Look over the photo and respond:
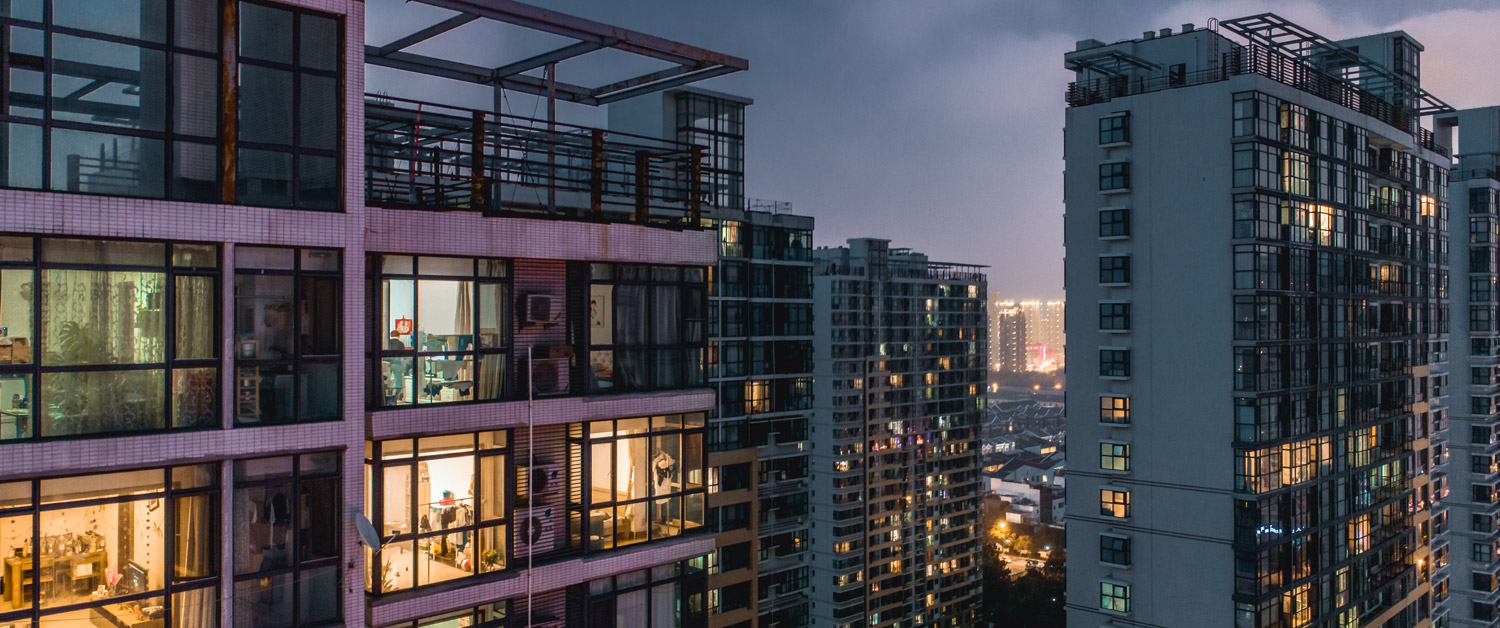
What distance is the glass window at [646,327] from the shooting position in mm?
14930

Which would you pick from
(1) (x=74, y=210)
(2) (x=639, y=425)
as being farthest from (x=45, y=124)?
(2) (x=639, y=425)

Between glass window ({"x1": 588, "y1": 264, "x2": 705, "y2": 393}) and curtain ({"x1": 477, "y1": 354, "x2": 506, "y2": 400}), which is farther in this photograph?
glass window ({"x1": 588, "y1": 264, "x2": 705, "y2": 393})

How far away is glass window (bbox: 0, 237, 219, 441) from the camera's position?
972 cm

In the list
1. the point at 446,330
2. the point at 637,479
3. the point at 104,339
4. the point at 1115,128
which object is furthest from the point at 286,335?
the point at 1115,128

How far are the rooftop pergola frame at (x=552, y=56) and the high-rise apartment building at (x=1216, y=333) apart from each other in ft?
67.3

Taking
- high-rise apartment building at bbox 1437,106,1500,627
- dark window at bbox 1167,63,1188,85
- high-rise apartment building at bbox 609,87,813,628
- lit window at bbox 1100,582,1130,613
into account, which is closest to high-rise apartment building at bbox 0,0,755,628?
lit window at bbox 1100,582,1130,613

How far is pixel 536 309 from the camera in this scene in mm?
13938

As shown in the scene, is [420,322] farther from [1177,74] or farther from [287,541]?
[1177,74]

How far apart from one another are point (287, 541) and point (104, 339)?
2.99 m

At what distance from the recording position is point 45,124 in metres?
9.80

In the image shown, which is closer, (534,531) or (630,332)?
(534,531)

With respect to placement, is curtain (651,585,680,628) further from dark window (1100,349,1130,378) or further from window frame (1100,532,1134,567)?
window frame (1100,532,1134,567)

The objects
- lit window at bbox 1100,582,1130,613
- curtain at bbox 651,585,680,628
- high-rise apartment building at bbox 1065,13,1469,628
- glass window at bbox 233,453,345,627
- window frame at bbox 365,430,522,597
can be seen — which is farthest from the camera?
lit window at bbox 1100,582,1130,613

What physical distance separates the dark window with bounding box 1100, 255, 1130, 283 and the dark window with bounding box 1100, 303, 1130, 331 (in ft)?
2.71
